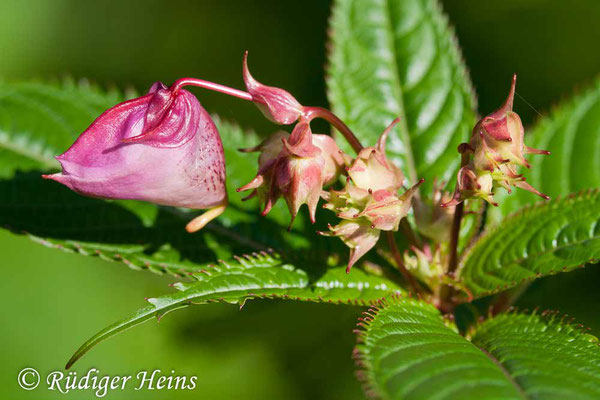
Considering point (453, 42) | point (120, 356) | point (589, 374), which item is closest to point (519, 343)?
point (589, 374)

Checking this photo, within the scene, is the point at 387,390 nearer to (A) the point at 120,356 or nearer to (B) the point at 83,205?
(B) the point at 83,205

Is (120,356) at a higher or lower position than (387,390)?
lower

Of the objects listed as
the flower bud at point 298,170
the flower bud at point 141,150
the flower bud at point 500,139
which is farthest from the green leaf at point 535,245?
the flower bud at point 141,150

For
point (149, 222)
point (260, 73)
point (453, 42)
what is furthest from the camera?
point (260, 73)

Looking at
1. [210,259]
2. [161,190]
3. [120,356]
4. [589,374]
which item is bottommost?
[120,356]

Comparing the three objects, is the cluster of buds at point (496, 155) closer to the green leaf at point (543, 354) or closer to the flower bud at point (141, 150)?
the green leaf at point (543, 354)

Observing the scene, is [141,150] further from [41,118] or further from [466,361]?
[41,118]

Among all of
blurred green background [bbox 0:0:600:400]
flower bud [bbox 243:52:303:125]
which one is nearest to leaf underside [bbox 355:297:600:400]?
flower bud [bbox 243:52:303:125]

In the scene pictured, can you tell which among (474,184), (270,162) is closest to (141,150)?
(270,162)
